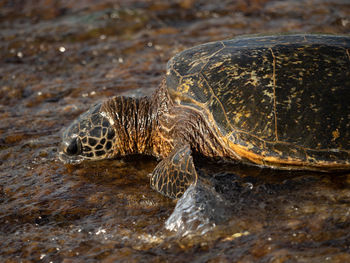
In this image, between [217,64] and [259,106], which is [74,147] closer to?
[217,64]

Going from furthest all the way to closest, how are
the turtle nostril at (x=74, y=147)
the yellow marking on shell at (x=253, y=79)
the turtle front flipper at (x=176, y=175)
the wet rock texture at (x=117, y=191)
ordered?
Result: 1. the turtle nostril at (x=74, y=147)
2. the yellow marking on shell at (x=253, y=79)
3. the turtle front flipper at (x=176, y=175)
4. the wet rock texture at (x=117, y=191)

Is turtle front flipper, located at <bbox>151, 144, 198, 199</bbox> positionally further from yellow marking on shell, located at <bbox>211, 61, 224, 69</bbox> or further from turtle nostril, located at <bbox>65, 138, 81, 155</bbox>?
turtle nostril, located at <bbox>65, 138, 81, 155</bbox>

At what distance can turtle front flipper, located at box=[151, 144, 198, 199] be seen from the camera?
3.73 meters

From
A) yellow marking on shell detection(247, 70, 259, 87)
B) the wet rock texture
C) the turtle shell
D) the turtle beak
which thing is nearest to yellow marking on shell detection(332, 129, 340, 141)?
the turtle shell

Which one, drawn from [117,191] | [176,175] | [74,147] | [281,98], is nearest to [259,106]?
[281,98]

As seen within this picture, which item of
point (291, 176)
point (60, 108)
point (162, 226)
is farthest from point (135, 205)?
point (60, 108)

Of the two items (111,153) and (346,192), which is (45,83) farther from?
(346,192)

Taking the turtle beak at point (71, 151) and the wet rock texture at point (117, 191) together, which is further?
the turtle beak at point (71, 151)

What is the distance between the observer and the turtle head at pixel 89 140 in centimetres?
468

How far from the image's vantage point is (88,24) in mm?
9680

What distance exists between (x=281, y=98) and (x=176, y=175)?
4.11 ft

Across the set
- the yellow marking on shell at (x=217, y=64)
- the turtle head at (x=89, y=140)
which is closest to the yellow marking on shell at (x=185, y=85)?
→ the yellow marking on shell at (x=217, y=64)

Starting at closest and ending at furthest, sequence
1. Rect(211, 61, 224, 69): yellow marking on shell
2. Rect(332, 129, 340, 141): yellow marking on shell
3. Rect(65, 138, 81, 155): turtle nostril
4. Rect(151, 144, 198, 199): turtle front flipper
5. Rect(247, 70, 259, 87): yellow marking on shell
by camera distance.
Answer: Rect(332, 129, 340, 141): yellow marking on shell < Rect(151, 144, 198, 199): turtle front flipper < Rect(247, 70, 259, 87): yellow marking on shell < Rect(211, 61, 224, 69): yellow marking on shell < Rect(65, 138, 81, 155): turtle nostril

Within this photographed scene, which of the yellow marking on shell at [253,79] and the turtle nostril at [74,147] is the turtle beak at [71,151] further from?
the yellow marking on shell at [253,79]
